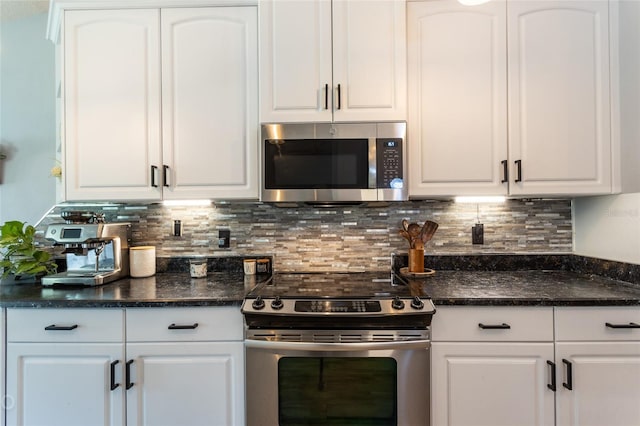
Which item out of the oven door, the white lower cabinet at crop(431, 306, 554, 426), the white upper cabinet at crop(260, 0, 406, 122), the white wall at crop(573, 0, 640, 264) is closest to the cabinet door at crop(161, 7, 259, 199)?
the white upper cabinet at crop(260, 0, 406, 122)

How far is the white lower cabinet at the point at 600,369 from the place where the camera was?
136 cm

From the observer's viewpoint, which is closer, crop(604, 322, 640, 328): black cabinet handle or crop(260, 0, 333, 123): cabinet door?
crop(604, 322, 640, 328): black cabinet handle

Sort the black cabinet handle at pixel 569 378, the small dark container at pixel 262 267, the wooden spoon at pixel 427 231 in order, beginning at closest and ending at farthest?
the black cabinet handle at pixel 569 378 < the wooden spoon at pixel 427 231 < the small dark container at pixel 262 267

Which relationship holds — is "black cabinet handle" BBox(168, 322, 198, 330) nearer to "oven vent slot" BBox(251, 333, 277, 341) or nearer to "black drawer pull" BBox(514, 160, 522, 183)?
"oven vent slot" BBox(251, 333, 277, 341)

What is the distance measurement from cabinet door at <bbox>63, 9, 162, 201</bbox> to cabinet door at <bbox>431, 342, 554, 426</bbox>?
1669 millimetres

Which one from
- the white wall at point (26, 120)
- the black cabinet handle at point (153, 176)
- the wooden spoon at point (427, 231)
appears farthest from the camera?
the white wall at point (26, 120)

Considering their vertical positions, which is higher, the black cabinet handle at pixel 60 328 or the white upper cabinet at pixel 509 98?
the white upper cabinet at pixel 509 98

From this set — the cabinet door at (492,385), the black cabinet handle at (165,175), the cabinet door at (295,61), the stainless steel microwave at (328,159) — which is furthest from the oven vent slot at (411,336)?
the black cabinet handle at (165,175)

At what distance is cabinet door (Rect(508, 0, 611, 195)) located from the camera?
168 cm

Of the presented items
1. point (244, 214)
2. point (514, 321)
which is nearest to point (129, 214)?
point (244, 214)

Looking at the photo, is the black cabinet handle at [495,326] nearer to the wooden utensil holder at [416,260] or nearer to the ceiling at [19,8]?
the wooden utensil holder at [416,260]

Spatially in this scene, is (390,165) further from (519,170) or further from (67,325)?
(67,325)

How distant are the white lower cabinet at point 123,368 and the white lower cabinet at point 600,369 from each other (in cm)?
136

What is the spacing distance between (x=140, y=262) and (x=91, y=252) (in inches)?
9.7
